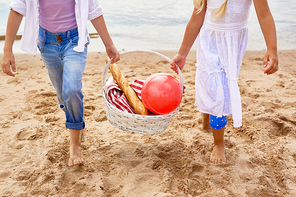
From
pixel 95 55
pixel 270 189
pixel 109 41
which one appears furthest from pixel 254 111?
pixel 95 55

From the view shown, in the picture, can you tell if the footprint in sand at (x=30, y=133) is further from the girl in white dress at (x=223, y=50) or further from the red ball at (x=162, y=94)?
the girl in white dress at (x=223, y=50)

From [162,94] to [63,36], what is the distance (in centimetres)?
96

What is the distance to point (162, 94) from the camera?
2.20 metres

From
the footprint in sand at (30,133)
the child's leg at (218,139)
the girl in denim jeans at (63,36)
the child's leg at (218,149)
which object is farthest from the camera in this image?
the footprint in sand at (30,133)

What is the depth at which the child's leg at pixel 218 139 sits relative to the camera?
2.30 m

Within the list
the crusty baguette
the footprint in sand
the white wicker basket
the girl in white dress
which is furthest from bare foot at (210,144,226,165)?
the footprint in sand

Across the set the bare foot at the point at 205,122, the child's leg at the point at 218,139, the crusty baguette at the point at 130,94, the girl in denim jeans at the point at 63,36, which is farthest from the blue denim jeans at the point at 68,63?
the bare foot at the point at 205,122

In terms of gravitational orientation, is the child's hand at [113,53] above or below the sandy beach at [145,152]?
above

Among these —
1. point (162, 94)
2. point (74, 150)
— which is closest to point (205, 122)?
point (162, 94)

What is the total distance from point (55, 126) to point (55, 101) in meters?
0.61

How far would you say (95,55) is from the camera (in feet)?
16.8

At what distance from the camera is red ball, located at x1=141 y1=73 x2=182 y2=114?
2199mm

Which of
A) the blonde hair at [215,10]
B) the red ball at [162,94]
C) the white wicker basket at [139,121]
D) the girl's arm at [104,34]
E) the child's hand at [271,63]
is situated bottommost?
the white wicker basket at [139,121]

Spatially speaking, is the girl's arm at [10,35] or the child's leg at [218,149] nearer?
the girl's arm at [10,35]
